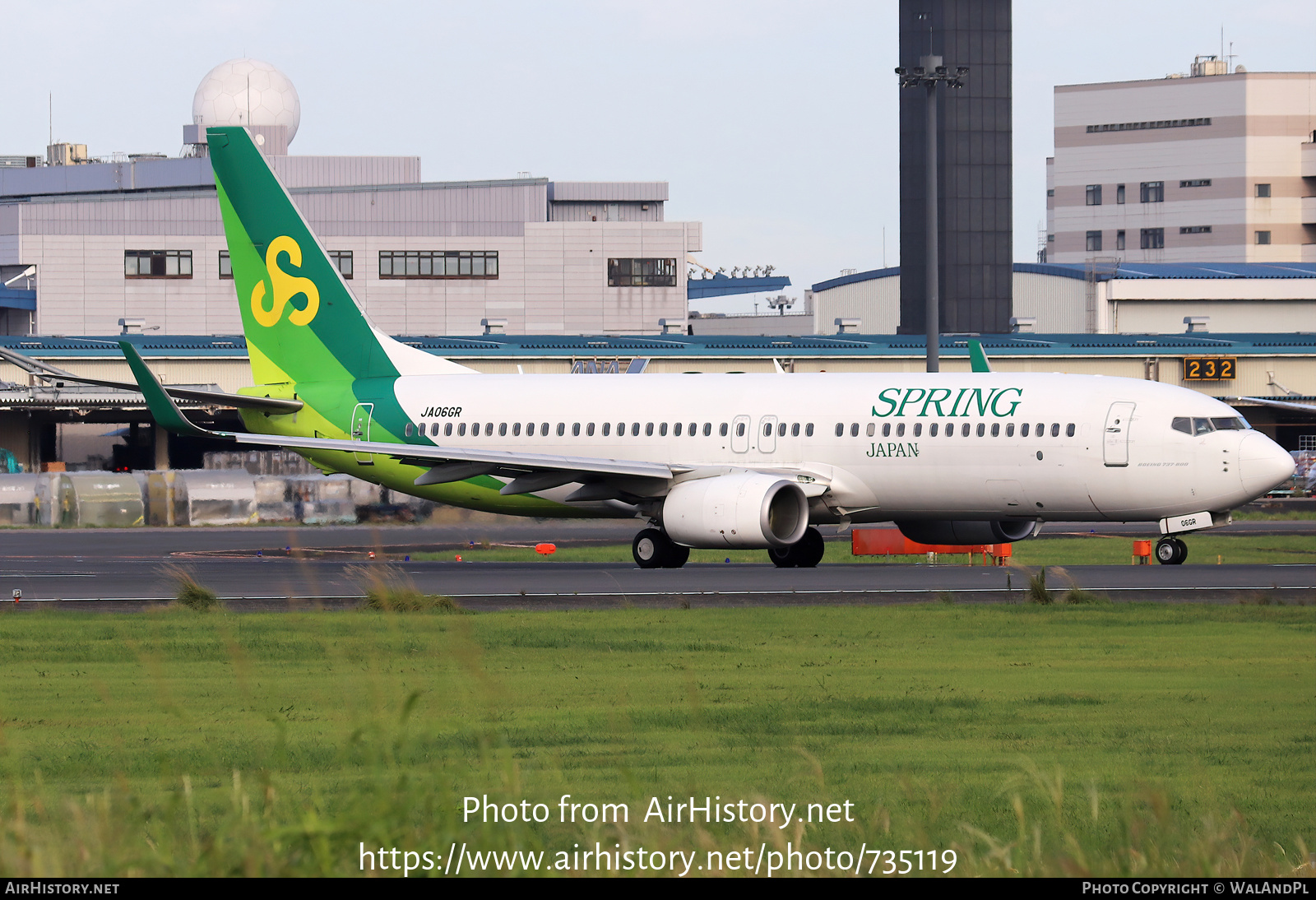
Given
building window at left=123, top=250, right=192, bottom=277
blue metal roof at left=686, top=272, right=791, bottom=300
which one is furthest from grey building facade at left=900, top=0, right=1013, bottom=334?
blue metal roof at left=686, top=272, right=791, bottom=300

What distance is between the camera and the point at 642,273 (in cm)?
10025

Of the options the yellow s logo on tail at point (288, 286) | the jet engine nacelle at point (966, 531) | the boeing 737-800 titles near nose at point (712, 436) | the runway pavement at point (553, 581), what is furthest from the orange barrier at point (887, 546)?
the yellow s logo on tail at point (288, 286)

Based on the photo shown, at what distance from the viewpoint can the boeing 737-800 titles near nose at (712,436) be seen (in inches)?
1272

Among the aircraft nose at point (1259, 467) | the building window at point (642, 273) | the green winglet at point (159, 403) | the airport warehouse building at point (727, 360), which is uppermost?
the building window at point (642, 273)

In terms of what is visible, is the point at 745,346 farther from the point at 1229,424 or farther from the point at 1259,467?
the point at 1259,467

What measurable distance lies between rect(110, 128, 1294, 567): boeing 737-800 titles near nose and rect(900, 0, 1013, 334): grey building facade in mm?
72956

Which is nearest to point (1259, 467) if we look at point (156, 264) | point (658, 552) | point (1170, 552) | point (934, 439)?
point (1170, 552)

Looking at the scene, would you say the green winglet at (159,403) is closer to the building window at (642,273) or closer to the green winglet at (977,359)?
the green winglet at (977,359)

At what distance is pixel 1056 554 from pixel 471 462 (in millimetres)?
14053

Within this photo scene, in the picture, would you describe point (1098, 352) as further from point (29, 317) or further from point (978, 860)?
point (978, 860)

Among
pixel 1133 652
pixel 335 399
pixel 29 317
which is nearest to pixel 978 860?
pixel 1133 652

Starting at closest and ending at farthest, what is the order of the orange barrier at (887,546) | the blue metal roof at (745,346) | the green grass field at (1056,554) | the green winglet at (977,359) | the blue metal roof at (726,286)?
the green grass field at (1056,554) < the green winglet at (977,359) < the orange barrier at (887,546) < the blue metal roof at (745,346) < the blue metal roof at (726,286)

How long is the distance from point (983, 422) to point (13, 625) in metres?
18.1

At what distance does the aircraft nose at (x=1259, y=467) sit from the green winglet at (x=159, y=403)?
19.2 meters
